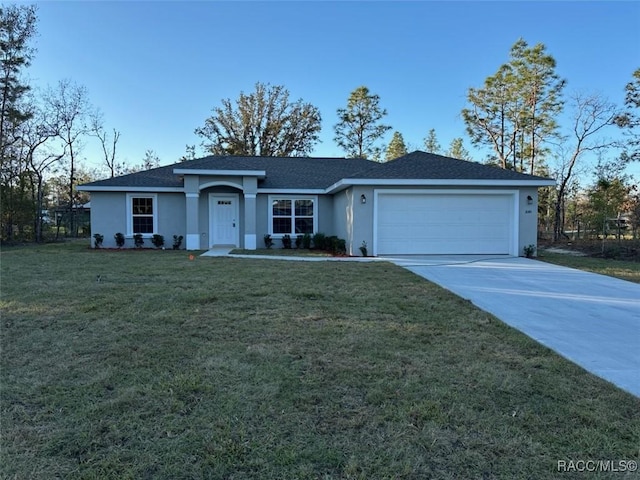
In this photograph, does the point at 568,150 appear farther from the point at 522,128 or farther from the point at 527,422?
the point at 527,422

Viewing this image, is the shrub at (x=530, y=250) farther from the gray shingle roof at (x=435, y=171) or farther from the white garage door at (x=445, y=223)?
the gray shingle roof at (x=435, y=171)

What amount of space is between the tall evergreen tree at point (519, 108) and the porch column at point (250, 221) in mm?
16304

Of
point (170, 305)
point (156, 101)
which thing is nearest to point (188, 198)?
point (156, 101)

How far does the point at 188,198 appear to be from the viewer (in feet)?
48.1

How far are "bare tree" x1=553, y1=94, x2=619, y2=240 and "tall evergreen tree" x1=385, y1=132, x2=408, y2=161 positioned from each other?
600 inches

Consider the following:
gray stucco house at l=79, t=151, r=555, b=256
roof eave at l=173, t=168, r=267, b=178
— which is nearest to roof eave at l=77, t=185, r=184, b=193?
gray stucco house at l=79, t=151, r=555, b=256

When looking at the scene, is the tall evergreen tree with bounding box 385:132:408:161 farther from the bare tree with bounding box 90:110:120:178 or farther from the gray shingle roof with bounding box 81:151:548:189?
the bare tree with bounding box 90:110:120:178

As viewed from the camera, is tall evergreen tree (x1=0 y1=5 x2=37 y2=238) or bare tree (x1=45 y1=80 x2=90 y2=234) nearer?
tall evergreen tree (x1=0 y1=5 x2=37 y2=238)

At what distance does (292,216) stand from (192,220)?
402 centimetres

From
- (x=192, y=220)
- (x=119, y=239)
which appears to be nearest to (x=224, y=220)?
(x=192, y=220)

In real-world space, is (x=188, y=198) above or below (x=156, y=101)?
below

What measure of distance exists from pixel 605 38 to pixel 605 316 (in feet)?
36.3

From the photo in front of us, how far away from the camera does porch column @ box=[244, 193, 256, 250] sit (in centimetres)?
1497

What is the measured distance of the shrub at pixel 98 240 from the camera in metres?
14.8
